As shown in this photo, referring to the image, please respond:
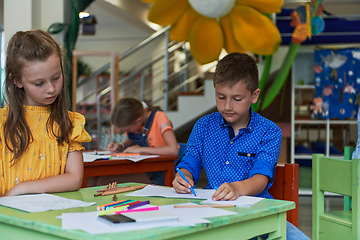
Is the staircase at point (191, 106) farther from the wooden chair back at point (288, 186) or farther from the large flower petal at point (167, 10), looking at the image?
the wooden chair back at point (288, 186)

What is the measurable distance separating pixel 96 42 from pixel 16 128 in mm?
10230

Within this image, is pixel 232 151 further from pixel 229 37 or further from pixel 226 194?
pixel 229 37

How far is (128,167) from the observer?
7.55ft

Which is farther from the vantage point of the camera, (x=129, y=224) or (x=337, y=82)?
(x=337, y=82)

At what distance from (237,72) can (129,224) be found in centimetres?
82

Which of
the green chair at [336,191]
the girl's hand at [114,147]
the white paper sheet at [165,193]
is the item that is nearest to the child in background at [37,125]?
the white paper sheet at [165,193]

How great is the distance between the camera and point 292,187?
4.55 ft

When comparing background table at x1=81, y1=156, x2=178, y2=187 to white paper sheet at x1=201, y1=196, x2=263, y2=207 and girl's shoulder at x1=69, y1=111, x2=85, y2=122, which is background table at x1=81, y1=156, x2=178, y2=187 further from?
white paper sheet at x1=201, y1=196, x2=263, y2=207

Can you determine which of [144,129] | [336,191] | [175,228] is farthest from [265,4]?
[175,228]

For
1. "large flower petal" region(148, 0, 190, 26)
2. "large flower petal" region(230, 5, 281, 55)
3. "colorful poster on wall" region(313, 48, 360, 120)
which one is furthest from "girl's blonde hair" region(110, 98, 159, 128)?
"colorful poster on wall" region(313, 48, 360, 120)

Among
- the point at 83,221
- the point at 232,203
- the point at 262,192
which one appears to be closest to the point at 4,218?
the point at 83,221

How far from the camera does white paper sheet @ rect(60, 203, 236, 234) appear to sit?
70 cm

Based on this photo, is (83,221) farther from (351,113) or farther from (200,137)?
(351,113)

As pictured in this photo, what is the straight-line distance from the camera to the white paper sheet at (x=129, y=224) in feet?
2.30
